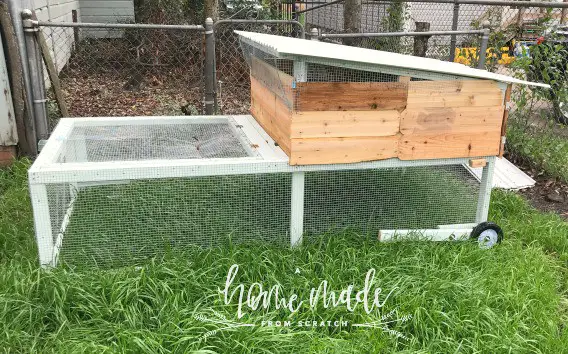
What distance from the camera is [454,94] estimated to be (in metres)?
3.20

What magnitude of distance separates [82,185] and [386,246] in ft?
6.60

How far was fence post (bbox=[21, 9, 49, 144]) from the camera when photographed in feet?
14.4

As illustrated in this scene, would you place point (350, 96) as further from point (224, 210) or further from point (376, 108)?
point (224, 210)

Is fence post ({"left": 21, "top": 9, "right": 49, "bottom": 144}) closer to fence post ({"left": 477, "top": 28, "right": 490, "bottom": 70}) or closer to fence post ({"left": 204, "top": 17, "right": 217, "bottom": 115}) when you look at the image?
fence post ({"left": 204, "top": 17, "right": 217, "bottom": 115})

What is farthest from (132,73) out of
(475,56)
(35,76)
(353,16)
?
(475,56)

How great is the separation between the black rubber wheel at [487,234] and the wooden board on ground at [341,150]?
82 cm

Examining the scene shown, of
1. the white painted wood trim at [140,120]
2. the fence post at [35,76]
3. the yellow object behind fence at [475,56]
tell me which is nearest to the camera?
the white painted wood trim at [140,120]

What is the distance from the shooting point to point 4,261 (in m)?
3.10

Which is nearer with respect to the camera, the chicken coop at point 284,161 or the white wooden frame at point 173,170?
the white wooden frame at point 173,170

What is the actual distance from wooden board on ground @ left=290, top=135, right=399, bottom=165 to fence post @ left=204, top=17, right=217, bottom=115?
7.06 ft

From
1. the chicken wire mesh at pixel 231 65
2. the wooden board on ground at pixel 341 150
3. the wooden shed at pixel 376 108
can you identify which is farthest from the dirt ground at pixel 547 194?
the chicken wire mesh at pixel 231 65

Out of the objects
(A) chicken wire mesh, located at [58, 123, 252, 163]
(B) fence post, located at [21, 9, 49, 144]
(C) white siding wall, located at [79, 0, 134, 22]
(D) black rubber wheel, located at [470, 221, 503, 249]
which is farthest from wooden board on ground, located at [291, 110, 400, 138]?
(C) white siding wall, located at [79, 0, 134, 22]

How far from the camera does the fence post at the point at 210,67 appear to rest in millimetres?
4762

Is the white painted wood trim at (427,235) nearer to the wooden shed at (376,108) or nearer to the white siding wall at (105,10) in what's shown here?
the wooden shed at (376,108)
